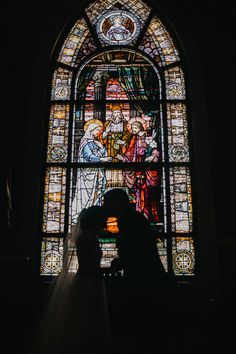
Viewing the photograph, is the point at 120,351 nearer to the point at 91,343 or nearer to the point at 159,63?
the point at 91,343

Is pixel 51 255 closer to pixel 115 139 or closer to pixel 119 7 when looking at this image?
pixel 115 139

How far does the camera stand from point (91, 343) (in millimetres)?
4125

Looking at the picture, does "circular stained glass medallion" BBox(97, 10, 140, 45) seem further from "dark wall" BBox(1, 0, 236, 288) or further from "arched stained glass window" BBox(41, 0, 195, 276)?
"dark wall" BBox(1, 0, 236, 288)

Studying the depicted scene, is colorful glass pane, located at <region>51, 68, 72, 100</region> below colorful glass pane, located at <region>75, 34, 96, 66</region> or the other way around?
below

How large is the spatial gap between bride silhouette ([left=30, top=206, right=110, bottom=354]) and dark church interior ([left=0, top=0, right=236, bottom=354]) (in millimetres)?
250

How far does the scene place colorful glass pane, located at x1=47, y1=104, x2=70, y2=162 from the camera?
6578 mm

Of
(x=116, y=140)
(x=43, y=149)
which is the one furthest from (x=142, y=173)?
(x=43, y=149)

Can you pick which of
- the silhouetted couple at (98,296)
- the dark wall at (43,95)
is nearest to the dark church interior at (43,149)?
the dark wall at (43,95)

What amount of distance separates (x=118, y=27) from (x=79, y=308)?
470 centimetres

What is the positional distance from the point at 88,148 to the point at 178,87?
159 cm

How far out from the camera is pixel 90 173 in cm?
648

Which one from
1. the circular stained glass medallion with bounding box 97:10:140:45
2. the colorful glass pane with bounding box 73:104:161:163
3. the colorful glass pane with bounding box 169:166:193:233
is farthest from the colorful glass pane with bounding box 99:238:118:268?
the circular stained glass medallion with bounding box 97:10:140:45

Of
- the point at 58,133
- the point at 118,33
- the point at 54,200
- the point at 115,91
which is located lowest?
the point at 54,200

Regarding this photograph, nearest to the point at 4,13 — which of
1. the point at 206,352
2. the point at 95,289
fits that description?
the point at 95,289
